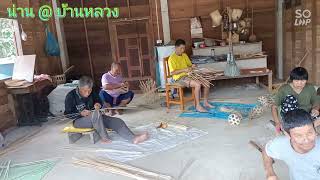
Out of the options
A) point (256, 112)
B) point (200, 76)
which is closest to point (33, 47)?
point (200, 76)

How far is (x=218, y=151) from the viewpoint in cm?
355

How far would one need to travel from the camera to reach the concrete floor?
9.96ft

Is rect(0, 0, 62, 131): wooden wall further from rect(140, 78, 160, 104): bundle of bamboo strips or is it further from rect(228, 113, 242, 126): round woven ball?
rect(228, 113, 242, 126): round woven ball

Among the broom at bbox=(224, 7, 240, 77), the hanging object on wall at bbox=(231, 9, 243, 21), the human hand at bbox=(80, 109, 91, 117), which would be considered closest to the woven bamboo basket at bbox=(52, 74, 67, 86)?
the human hand at bbox=(80, 109, 91, 117)

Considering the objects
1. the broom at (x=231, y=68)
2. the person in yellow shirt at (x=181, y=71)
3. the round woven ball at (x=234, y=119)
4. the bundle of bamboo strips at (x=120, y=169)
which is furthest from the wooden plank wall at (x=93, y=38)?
the bundle of bamboo strips at (x=120, y=169)

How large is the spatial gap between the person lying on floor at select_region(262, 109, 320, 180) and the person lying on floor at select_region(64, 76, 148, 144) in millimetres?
2481

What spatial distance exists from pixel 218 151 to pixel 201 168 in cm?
48

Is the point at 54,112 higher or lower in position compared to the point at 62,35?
lower

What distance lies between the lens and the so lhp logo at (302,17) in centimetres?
629

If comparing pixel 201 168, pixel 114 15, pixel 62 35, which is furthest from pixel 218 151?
pixel 62 35

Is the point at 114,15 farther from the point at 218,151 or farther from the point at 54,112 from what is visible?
the point at 218,151

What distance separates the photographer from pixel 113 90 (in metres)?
5.57

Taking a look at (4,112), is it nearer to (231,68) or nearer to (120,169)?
(120,169)

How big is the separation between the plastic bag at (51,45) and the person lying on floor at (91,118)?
3.19 meters
